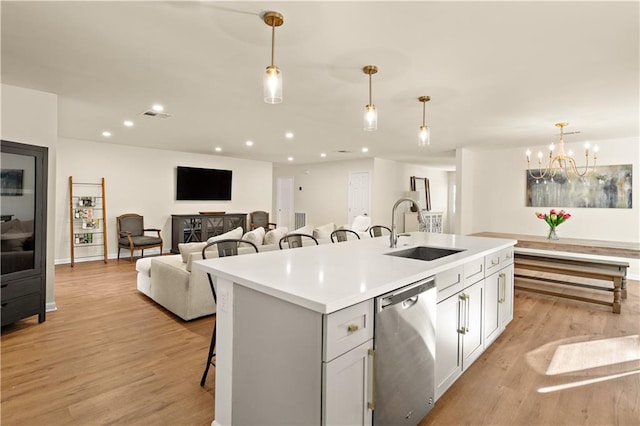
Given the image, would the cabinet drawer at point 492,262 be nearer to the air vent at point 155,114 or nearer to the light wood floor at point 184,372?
the light wood floor at point 184,372

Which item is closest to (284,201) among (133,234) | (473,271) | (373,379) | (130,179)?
(130,179)

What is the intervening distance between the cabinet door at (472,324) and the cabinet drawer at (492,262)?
16 centimetres

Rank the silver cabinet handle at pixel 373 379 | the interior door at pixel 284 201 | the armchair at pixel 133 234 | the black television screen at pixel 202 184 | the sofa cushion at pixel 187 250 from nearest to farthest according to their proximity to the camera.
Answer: the silver cabinet handle at pixel 373 379 → the sofa cushion at pixel 187 250 → the armchair at pixel 133 234 → the black television screen at pixel 202 184 → the interior door at pixel 284 201

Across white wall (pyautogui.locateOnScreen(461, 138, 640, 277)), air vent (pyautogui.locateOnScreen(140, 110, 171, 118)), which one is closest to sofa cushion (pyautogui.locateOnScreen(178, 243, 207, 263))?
air vent (pyautogui.locateOnScreen(140, 110, 171, 118))

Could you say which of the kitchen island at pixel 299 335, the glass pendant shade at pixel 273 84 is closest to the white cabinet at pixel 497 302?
→ the kitchen island at pixel 299 335

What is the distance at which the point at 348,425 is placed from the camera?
1.38 m

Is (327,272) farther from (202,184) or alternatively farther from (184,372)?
(202,184)

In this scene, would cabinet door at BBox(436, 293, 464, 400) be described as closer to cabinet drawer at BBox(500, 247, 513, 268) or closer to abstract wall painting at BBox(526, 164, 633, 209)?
cabinet drawer at BBox(500, 247, 513, 268)

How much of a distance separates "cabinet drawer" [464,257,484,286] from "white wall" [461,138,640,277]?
4741mm

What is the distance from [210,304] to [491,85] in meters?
3.60

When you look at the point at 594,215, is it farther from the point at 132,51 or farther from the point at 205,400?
the point at 132,51

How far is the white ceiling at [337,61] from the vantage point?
79.0 inches

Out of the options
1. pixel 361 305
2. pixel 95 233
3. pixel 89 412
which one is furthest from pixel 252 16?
pixel 95 233

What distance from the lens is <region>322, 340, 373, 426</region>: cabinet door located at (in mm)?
1276
